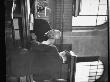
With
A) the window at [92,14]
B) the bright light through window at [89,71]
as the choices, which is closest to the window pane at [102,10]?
the window at [92,14]

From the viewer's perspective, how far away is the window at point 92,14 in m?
1.61

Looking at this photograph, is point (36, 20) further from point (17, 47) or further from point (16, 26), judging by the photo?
point (17, 47)

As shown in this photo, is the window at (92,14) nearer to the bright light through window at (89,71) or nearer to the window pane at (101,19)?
the window pane at (101,19)

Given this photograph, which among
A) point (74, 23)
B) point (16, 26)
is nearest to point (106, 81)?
point (74, 23)

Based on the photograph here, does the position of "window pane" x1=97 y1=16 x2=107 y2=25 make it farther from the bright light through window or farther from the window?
the bright light through window

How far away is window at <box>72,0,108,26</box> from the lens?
5.28 feet

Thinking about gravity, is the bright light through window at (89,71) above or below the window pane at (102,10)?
below

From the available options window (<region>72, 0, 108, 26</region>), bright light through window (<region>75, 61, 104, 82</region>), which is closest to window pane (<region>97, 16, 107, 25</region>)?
window (<region>72, 0, 108, 26</region>)

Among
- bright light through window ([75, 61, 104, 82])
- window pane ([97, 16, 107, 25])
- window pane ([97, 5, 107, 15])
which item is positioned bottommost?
bright light through window ([75, 61, 104, 82])

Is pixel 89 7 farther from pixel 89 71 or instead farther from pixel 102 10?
pixel 89 71

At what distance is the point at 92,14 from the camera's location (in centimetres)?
163

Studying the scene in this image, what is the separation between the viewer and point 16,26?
4.99 feet

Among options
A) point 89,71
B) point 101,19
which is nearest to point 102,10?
point 101,19

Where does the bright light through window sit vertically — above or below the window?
below
